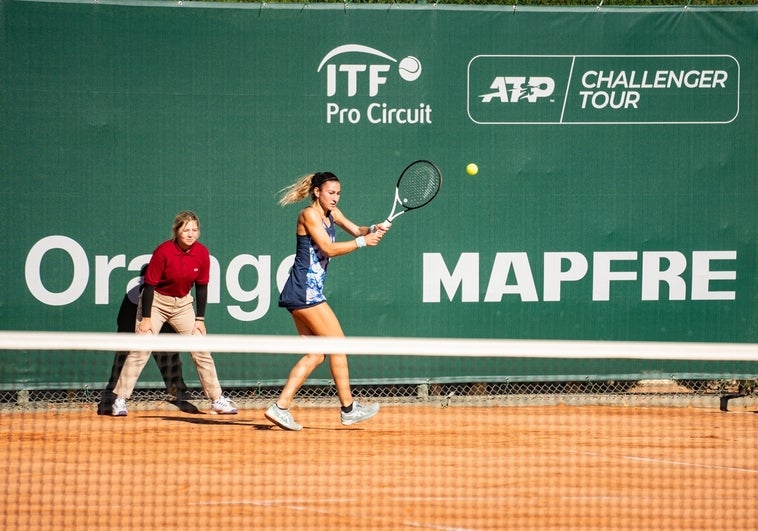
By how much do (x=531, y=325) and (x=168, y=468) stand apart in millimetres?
3339

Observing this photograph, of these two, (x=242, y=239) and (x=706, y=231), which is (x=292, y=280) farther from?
(x=706, y=231)

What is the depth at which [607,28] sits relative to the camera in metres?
8.49

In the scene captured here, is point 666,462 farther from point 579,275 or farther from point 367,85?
point 367,85

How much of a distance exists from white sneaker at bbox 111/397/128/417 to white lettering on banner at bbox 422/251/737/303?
237 centimetres

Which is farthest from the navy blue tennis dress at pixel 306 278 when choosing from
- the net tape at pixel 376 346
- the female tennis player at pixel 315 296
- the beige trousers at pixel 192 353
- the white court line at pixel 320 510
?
the net tape at pixel 376 346

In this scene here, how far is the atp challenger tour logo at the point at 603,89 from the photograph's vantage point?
842 centimetres

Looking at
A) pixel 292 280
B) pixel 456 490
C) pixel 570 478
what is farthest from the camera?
pixel 292 280

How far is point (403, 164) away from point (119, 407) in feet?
9.11

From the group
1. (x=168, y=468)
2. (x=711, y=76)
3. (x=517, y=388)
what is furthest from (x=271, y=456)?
(x=711, y=76)

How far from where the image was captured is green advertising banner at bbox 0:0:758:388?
8062 mm

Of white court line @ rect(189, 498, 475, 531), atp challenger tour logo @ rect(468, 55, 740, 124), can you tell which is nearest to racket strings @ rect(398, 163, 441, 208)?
atp challenger tour logo @ rect(468, 55, 740, 124)

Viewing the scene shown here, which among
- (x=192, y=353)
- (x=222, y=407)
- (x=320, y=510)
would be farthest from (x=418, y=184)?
(x=320, y=510)

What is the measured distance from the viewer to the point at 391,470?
6191 mm

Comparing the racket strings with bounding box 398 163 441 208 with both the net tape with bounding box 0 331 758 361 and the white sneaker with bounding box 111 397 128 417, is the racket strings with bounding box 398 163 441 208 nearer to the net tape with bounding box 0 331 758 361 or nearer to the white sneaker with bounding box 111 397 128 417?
the white sneaker with bounding box 111 397 128 417
